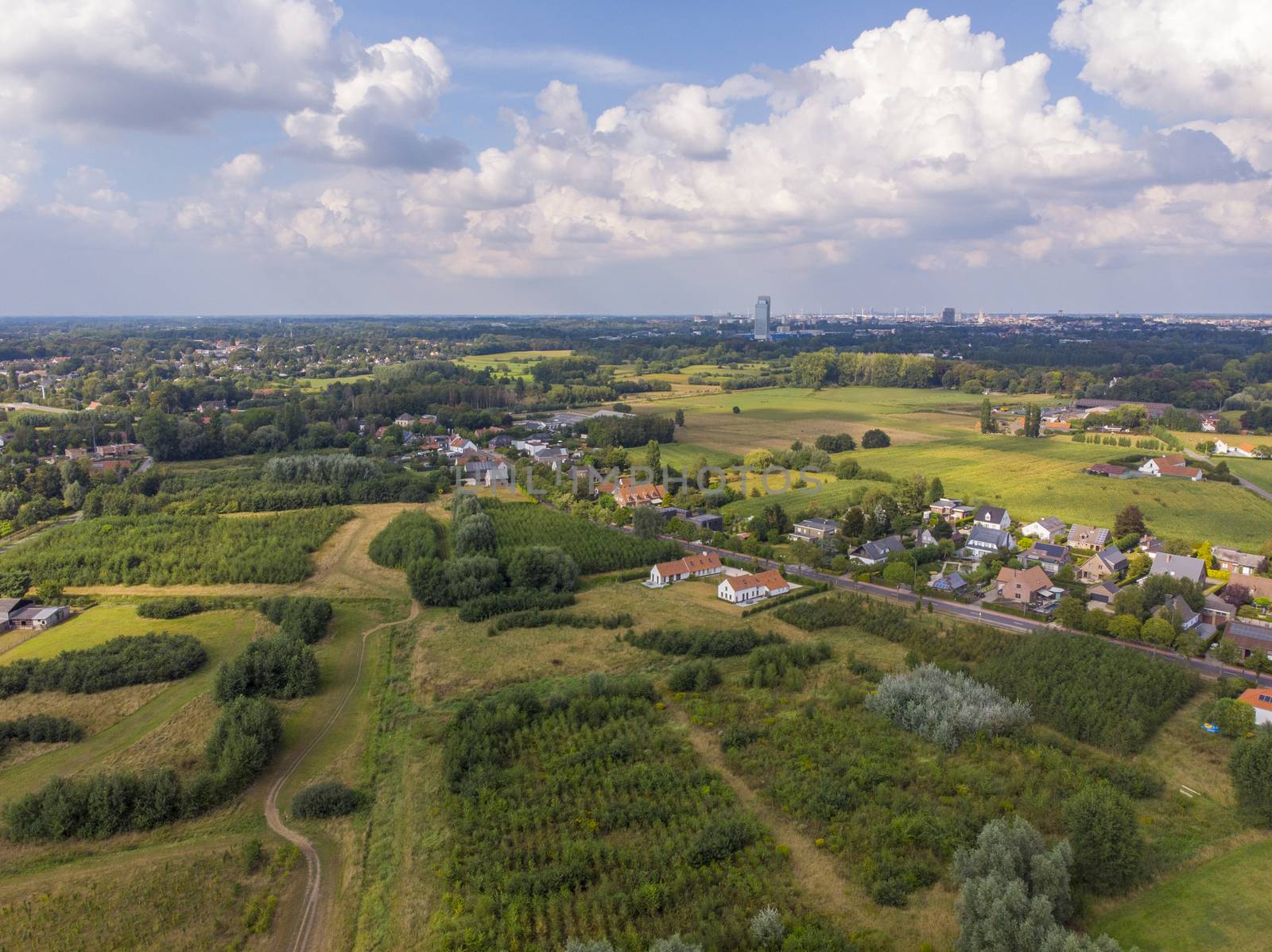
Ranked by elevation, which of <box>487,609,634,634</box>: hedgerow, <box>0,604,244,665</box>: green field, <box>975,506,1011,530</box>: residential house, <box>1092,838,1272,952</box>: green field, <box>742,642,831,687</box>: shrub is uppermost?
<box>975,506,1011,530</box>: residential house

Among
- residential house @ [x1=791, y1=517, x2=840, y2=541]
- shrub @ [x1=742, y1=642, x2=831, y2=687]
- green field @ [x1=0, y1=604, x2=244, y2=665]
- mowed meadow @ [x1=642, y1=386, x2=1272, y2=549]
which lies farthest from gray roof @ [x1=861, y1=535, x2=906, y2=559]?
green field @ [x1=0, y1=604, x2=244, y2=665]

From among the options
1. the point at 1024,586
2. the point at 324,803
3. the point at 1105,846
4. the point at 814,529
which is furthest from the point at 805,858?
the point at 814,529

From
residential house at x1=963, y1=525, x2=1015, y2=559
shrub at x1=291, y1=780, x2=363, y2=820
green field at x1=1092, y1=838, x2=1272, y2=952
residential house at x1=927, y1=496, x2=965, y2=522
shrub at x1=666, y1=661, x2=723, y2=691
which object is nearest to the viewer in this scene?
green field at x1=1092, y1=838, x2=1272, y2=952

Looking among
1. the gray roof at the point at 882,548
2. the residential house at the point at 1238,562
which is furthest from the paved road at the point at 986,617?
the residential house at the point at 1238,562

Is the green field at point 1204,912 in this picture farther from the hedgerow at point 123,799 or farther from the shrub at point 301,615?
the shrub at point 301,615

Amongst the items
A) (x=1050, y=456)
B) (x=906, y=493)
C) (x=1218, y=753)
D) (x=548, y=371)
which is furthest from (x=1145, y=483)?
(x=548, y=371)

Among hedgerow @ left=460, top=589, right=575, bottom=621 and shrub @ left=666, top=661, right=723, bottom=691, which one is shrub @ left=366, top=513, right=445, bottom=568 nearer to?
hedgerow @ left=460, top=589, right=575, bottom=621
